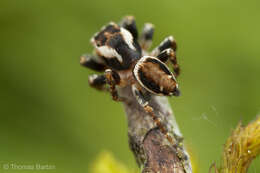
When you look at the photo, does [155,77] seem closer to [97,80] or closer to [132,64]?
[132,64]

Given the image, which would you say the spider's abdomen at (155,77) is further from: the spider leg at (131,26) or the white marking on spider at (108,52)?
the spider leg at (131,26)

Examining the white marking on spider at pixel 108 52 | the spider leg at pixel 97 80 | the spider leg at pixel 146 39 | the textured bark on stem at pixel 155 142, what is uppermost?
the spider leg at pixel 146 39

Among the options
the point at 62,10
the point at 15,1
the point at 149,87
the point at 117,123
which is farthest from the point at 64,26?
the point at 149,87

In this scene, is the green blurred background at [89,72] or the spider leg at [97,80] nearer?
the spider leg at [97,80]

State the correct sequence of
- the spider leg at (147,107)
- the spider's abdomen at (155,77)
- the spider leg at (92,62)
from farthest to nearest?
the spider leg at (92,62)
the spider's abdomen at (155,77)
the spider leg at (147,107)

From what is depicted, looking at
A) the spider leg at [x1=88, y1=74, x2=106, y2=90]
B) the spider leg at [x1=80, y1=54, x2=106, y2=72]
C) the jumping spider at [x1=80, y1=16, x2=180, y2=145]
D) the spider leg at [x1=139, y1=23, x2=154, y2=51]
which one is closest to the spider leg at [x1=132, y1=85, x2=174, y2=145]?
the jumping spider at [x1=80, y1=16, x2=180, y2=145]

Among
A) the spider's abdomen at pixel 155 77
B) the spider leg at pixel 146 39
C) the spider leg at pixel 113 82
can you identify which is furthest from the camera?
the spider leg at pixel 146 39

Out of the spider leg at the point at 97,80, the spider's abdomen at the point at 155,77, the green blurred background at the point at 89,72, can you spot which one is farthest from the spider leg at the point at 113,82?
the green blurred background at the point at 89,72

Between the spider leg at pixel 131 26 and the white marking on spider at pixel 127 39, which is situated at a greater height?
the spider leg at pixel 131 26

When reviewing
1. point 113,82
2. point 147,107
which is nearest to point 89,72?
point 113,82
